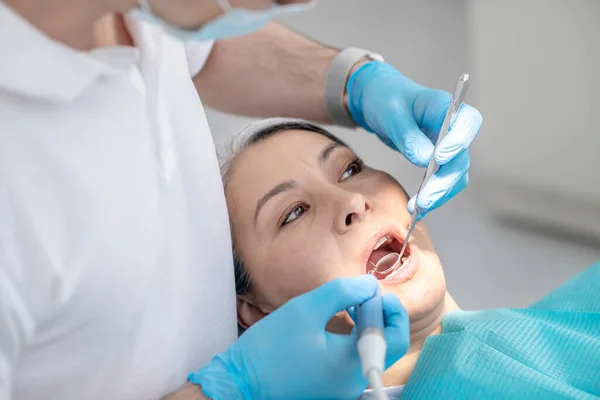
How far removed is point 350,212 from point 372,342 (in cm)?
33

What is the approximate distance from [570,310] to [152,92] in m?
0.87

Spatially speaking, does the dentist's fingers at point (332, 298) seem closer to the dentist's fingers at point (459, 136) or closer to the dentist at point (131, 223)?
the dentist at point (131, 223)

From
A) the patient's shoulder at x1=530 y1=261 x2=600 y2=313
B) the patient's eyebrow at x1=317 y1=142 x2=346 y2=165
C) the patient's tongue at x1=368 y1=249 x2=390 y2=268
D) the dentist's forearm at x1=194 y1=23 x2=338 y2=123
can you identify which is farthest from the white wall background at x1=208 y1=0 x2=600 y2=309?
the patient's tongue at x1=368 y1=249 x2=390 y2=268

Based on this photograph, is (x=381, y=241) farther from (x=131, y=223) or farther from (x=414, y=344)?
(x=131, y=223)

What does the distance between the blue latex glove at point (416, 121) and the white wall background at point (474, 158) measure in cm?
56

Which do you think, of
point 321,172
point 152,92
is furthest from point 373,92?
point 152,92

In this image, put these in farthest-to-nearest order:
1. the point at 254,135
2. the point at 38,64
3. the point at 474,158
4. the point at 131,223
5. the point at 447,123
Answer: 1. the point at 474,158
2. the point at 254,135
3. the point at 447,123
4. the point at 131,223
5. the point at 38,64

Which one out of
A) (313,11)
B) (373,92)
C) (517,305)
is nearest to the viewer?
(373,92)

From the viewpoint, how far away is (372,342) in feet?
3.18

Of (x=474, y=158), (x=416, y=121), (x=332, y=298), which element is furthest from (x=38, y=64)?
(x=474, y=158)

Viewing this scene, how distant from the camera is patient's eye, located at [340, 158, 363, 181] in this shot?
1414mm

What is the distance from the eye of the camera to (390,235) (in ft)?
4.24

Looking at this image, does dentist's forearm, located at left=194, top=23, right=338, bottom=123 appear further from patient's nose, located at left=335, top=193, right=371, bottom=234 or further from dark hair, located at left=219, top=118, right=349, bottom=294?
patient's nose, located at left=335, top=193, right=371, bottom=234

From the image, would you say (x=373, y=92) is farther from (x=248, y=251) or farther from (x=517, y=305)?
(x=517, y=305)
